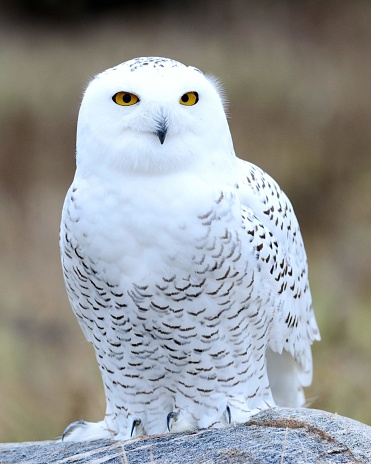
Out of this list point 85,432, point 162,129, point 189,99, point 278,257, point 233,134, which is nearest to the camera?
point 162,129

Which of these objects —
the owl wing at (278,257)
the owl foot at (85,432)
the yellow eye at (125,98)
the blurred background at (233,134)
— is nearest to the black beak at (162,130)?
the yellow eye at (125,98)

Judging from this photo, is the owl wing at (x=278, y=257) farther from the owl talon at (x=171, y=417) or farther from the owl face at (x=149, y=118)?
the owl talon at (x=171, y=417)

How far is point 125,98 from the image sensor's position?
2.76 meters

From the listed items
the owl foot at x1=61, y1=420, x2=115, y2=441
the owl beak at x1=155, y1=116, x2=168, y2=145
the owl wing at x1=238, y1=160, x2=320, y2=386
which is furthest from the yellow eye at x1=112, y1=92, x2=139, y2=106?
the owl foot at x1=61, y1=420, x2=115, y2=441

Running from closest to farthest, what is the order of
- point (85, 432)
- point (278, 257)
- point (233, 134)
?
point (278, 257) → point (85, 432) → point (233, 134)

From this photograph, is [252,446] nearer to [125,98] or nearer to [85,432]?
[85,432]

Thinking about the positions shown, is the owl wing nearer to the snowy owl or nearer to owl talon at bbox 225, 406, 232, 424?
the snowy owl

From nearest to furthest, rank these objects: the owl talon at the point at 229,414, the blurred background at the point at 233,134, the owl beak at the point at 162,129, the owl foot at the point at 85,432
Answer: the owl beak at the point at 162,129
the owl talon at the point at 229,414
the owl foot at the point at 85,432
the blurred background at the point at 233,134

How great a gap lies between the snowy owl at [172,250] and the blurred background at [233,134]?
175 centimetres

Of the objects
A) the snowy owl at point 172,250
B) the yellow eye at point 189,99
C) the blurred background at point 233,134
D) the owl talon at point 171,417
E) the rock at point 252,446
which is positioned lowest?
the rock at point 252,446

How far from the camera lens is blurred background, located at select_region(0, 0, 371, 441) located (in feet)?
19.2

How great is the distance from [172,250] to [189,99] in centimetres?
47

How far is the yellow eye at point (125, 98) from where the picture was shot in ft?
9.04

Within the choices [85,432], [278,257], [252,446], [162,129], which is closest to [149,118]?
[162,129]
